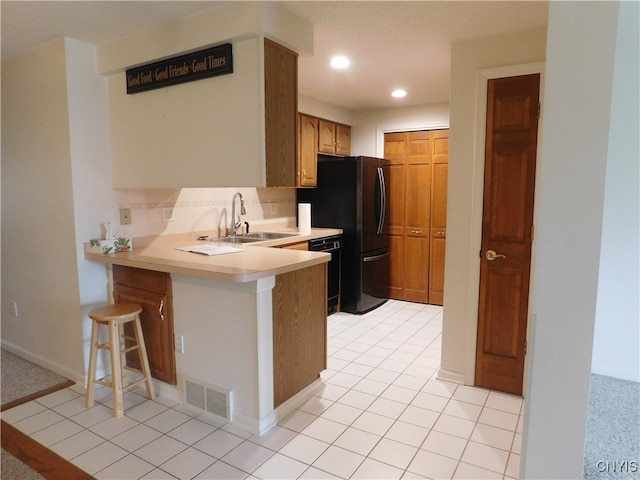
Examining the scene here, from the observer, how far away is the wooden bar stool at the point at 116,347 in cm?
247

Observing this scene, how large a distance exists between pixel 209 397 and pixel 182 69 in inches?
78.1

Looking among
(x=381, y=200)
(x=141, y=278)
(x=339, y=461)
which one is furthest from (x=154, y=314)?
(x=381, y=200)

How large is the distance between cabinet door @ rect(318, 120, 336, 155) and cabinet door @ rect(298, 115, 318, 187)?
0.08m

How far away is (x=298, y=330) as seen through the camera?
2.58m

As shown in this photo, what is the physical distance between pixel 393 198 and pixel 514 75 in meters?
2.64

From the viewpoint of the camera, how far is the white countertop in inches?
86.4

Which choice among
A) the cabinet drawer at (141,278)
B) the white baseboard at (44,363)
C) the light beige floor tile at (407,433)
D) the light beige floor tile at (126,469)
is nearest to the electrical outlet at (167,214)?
the cabinet drawer at (141,278)

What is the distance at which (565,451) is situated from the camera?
42.1 inches

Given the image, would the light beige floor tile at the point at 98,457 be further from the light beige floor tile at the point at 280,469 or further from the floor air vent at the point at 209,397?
the light beige floor tile at the point at 280,469

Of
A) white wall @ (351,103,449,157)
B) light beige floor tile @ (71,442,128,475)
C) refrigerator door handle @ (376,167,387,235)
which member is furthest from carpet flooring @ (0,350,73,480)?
white wall @ (351,103,449,157)

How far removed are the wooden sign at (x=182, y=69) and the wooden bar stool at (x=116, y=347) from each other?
4.74 ft

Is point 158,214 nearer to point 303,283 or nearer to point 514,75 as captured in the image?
point 303,283

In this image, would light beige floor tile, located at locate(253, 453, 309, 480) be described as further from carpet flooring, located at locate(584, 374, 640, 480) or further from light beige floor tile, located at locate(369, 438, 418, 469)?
carpet flooring, located at locate(584, 374, 640, 480)

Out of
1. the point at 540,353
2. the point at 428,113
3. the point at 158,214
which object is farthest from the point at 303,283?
the point at 428,113
